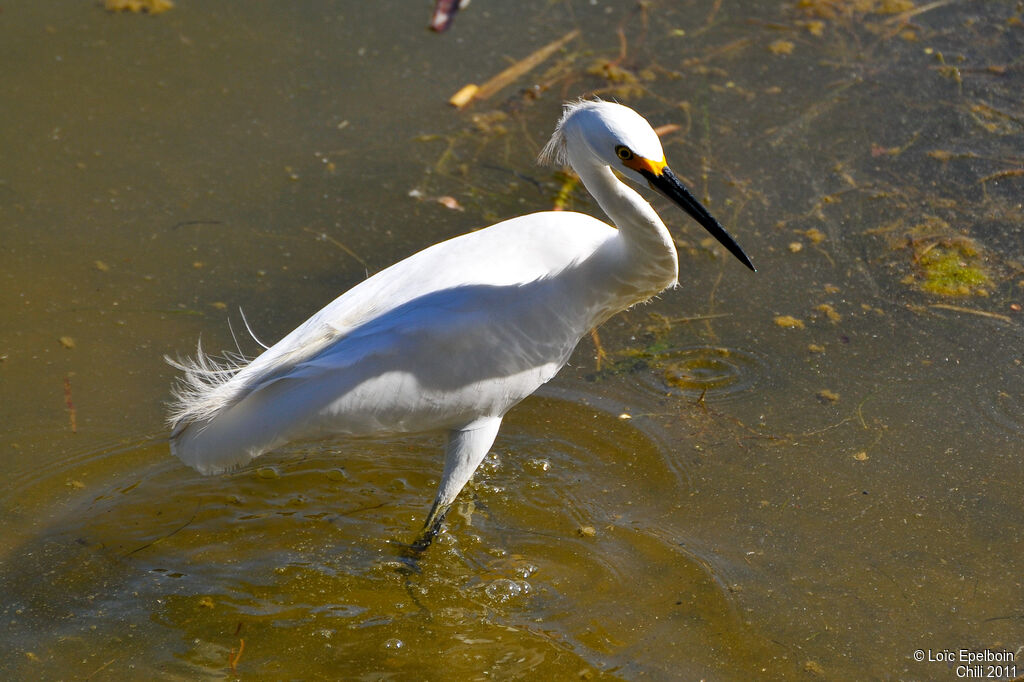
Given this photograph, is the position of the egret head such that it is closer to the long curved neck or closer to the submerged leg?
the long curved neck

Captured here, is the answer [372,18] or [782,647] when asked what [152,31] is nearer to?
[372,18]

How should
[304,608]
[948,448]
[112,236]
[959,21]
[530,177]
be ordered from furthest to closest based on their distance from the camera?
[959,21] < [530,177] < [112,236] < [948,448] < [304,608]

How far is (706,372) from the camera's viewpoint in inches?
142

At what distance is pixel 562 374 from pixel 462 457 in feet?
2.33

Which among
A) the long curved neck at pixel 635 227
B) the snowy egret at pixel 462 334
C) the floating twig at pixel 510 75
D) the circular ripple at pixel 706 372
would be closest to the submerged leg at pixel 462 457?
the snowy egret at pixel 462 334

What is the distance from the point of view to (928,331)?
3.67m

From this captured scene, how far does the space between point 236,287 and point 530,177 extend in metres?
1.33

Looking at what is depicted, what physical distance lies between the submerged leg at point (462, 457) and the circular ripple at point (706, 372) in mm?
754

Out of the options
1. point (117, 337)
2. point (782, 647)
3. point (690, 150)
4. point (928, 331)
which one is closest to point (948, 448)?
point (928, 331)

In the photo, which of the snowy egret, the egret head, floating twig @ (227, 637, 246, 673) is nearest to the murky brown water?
floating twig @ (227, 637, 246, 673)

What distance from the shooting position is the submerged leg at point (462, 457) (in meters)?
3.06

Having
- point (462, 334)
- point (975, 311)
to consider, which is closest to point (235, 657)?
point (462, 334)

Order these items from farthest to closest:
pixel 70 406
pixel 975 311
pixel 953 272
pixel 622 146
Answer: pixel 953 272
pixel 975 311
pixel 70 406
pixel 622 146

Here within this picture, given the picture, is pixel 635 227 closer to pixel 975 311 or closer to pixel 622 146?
pixel 622 146
